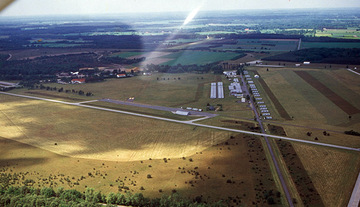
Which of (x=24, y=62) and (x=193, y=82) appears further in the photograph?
(x=24, y=62)

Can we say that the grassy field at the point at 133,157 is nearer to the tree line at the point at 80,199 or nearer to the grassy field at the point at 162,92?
the tree line at the point at 80,199

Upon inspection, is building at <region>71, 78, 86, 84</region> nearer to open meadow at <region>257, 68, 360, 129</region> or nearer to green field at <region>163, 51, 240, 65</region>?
green field at <region>163, 51, 240, 65</region>

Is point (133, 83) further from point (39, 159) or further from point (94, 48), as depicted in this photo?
point (94, 48)

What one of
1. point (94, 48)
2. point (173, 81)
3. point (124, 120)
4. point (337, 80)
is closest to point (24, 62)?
point (94, 48)

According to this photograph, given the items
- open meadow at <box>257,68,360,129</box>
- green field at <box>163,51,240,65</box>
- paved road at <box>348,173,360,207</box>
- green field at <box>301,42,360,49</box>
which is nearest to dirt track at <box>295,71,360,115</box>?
open meadow at <box>257,68,360,129</box>

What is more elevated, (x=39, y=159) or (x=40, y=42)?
(x=40, y=42)

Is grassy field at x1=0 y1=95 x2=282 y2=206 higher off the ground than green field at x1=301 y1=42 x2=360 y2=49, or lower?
A: lower

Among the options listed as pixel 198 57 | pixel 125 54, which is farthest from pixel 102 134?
pixel 125 54
